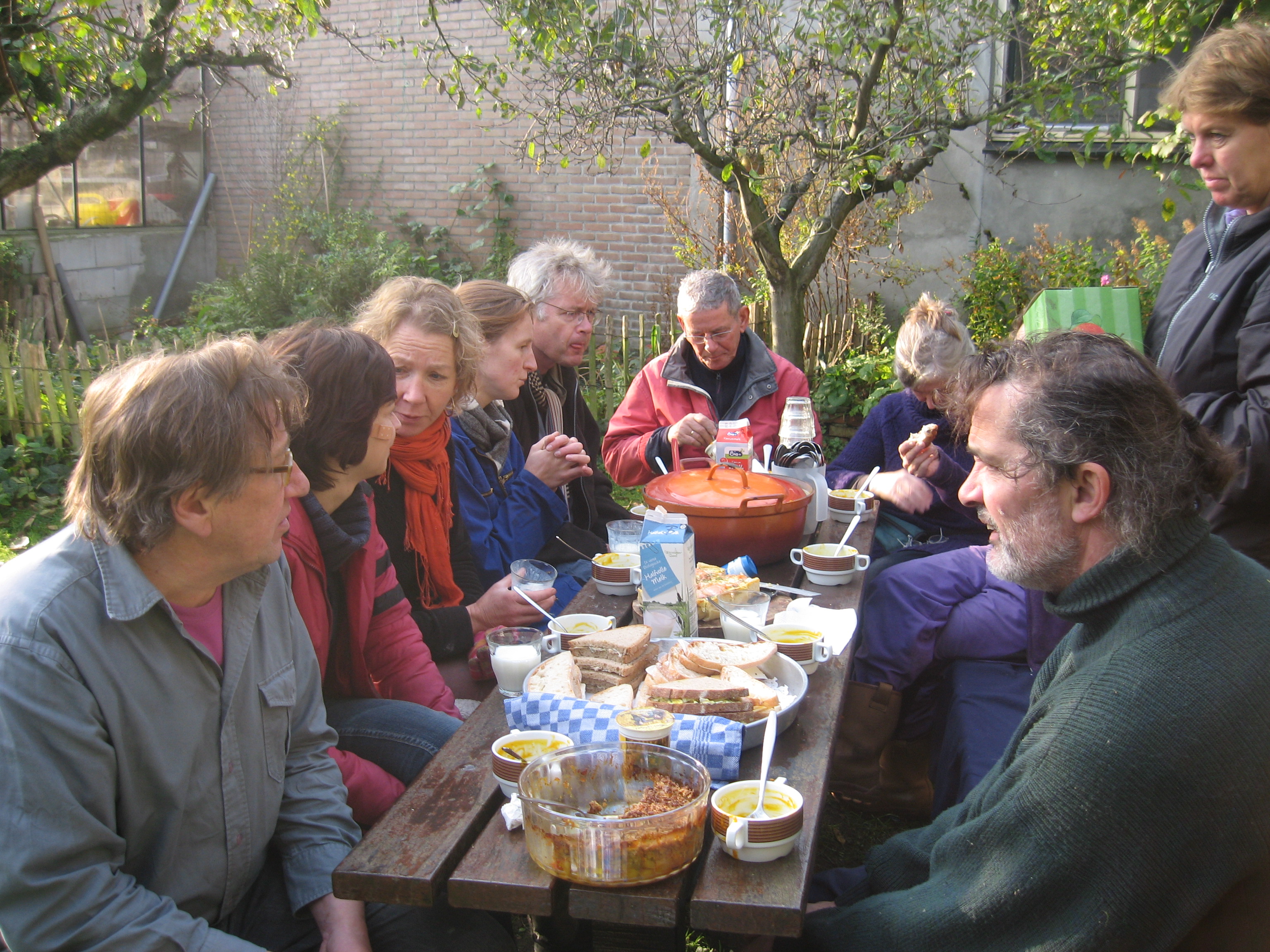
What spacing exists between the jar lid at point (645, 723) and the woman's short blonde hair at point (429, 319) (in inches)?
58.1

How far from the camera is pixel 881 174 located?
5645mm

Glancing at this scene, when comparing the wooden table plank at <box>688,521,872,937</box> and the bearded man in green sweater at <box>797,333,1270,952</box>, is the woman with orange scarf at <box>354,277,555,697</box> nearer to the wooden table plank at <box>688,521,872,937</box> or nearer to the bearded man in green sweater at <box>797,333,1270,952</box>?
the wooden table plank at <box>688,521,872,937</box>

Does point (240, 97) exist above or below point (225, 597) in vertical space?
above

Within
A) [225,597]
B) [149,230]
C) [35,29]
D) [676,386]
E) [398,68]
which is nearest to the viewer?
[225,597]

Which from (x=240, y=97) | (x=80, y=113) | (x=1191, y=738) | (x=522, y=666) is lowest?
(x=522, y=666)

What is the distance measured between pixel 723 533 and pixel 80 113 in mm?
5815

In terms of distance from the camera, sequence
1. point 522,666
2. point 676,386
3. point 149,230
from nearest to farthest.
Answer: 1. point 522,666
2. point 676,386
3. point 149,230

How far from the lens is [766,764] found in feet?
4.69

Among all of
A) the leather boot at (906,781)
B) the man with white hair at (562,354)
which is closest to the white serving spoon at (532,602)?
the man with white hair at (562,354)

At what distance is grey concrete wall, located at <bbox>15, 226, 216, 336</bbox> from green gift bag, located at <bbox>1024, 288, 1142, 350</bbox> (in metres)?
10.9

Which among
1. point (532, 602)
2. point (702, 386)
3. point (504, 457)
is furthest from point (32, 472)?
point (532, 602)

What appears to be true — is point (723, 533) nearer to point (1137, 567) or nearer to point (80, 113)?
point (1137, 567)

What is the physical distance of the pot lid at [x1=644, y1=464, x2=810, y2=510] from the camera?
8.30 ft

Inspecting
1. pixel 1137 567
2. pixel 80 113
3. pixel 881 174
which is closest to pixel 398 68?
pixel 80 113
